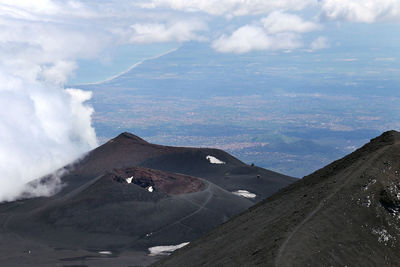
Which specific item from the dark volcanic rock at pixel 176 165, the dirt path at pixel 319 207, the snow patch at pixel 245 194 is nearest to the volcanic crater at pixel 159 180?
the snow patch at pixel 245 194

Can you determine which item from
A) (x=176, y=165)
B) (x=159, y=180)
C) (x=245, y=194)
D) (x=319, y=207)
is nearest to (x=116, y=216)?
(x=159, y=180)

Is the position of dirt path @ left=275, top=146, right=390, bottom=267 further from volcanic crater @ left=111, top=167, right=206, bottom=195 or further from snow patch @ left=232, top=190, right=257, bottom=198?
snow patch @ left=232, top=190, right=257, bottom=198

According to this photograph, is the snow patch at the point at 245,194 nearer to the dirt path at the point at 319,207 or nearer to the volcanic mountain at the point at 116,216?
the volcanic mountain at the point at 116,216

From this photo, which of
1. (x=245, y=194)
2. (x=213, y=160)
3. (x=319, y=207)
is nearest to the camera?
(x=319, y=207)

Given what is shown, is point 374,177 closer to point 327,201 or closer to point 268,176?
point 327,201

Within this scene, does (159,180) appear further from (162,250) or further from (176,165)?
(162,250)

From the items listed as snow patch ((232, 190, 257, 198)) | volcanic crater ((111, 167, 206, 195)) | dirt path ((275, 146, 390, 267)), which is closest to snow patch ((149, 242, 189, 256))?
volcanic crater ((111, 167, 206, 195))

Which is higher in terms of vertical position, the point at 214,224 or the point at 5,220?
the point at 5,220

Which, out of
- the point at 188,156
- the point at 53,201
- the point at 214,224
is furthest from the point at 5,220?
the point at 188,156
